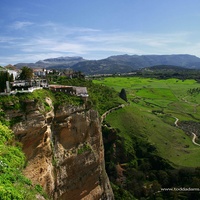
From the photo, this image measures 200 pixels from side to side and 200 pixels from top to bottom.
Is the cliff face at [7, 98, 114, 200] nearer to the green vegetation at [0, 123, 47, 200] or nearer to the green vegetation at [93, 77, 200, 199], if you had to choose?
the green vegetation at [0, 123, 47, 200]

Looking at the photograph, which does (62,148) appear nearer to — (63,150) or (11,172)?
(63,150)

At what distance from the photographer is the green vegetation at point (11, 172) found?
14188mm

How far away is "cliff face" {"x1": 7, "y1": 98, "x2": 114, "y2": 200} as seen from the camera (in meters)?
23.7

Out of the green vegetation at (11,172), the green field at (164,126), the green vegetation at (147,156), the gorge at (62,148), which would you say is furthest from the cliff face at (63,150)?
the green field at (164,126)

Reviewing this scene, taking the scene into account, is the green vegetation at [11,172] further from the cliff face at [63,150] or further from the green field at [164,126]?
the green field at [164,126]

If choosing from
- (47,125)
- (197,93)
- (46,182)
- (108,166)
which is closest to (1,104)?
(47,125)

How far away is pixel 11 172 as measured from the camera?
1680 centimetres

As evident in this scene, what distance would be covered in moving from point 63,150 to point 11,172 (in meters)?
12.1

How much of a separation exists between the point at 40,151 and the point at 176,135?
215 ft

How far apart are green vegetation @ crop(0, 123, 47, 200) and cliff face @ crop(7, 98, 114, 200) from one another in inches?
57.1

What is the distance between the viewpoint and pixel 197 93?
153m

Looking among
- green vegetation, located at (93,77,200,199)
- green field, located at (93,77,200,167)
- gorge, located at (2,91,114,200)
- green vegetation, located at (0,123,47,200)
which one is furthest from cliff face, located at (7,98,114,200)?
green field, located at (93,77,200,167)

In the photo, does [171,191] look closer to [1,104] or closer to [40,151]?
[40,151]

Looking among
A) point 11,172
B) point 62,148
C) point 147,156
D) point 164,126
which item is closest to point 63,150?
point 62,148
